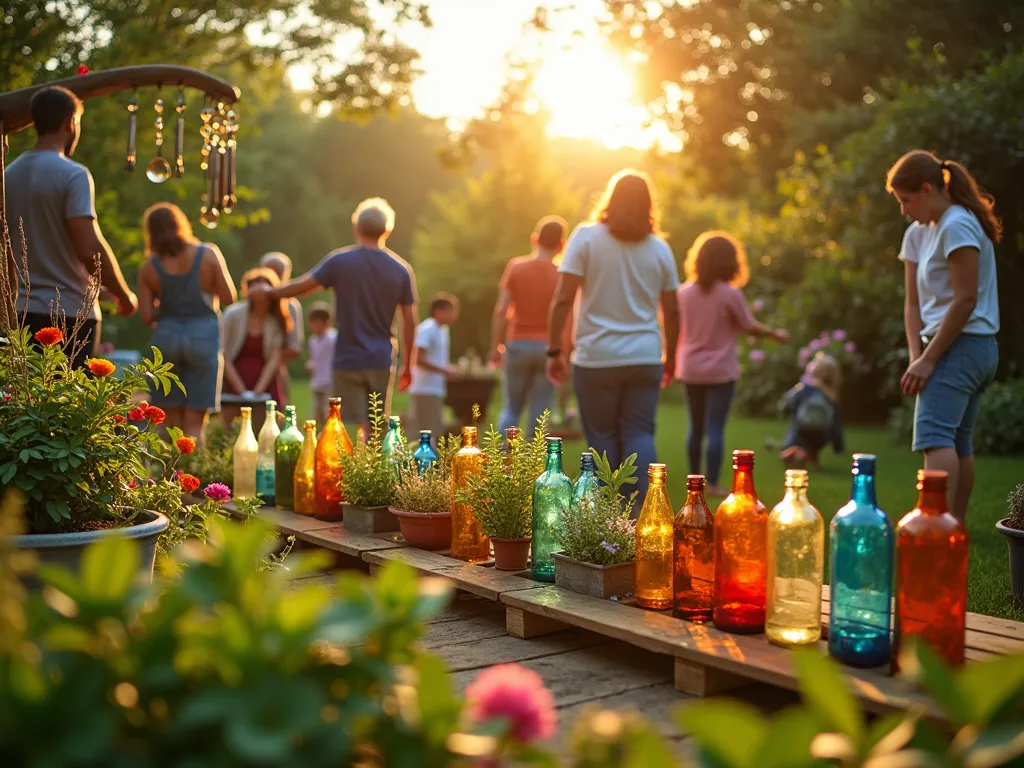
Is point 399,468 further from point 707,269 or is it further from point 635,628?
point 707,269

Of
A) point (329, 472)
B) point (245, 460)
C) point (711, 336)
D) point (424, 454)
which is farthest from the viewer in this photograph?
point (711, 336)

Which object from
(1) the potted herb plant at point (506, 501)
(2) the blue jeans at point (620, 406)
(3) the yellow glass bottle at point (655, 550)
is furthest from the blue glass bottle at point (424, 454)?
(3) the yellow glass bottle at point (655, 550)

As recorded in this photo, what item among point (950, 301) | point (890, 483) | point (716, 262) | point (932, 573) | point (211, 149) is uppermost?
point (211, 149)

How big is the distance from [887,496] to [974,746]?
6.46 m

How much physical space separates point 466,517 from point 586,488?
54cm

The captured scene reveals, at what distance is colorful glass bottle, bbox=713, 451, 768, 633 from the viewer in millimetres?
2621

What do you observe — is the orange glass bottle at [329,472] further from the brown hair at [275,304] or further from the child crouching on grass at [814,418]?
the child crouching on grass at [814,418]

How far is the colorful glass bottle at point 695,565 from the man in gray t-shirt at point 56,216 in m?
2.83

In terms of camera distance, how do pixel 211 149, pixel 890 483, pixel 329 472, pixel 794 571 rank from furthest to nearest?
pixel 890 483 < pixel 211 149 < pixel 329 472 < pixel 794 571

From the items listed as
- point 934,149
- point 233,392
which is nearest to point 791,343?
point 934,149

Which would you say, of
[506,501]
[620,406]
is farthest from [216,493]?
[620,406]

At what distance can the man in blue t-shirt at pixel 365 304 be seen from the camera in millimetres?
6176

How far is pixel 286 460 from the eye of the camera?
464cm

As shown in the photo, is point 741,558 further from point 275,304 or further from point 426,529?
point 275,304
